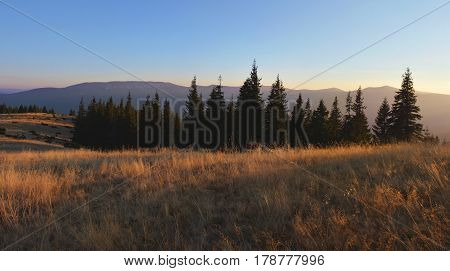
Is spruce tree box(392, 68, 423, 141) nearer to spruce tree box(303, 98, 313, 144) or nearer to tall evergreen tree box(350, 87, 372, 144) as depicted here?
tall evergreen tree box(350, 87, 372, 144)

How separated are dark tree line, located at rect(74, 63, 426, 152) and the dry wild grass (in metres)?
25.6

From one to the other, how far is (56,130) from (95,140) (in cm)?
1458

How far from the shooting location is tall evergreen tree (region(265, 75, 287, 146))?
45906mm

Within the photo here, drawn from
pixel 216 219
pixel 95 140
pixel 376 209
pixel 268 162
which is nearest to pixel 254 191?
pixel 216 219

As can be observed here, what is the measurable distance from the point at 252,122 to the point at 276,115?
148 inches

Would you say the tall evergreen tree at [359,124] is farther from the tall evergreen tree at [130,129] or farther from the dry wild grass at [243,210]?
the dry wild grass at [243,210]

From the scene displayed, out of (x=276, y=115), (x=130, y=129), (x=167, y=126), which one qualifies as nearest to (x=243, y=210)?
(x=276, y=115)

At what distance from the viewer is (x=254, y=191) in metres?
6.48

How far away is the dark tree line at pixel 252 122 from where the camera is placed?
45375 mm

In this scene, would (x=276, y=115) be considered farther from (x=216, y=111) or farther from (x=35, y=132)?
(x=35, y=132)

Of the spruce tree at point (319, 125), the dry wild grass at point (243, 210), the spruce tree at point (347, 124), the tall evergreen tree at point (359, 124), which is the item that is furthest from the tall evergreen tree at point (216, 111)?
the dry wild grass at point (243, 210)

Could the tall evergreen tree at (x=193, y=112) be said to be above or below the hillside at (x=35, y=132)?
above

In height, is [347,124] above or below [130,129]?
above

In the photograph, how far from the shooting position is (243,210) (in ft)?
18.3
